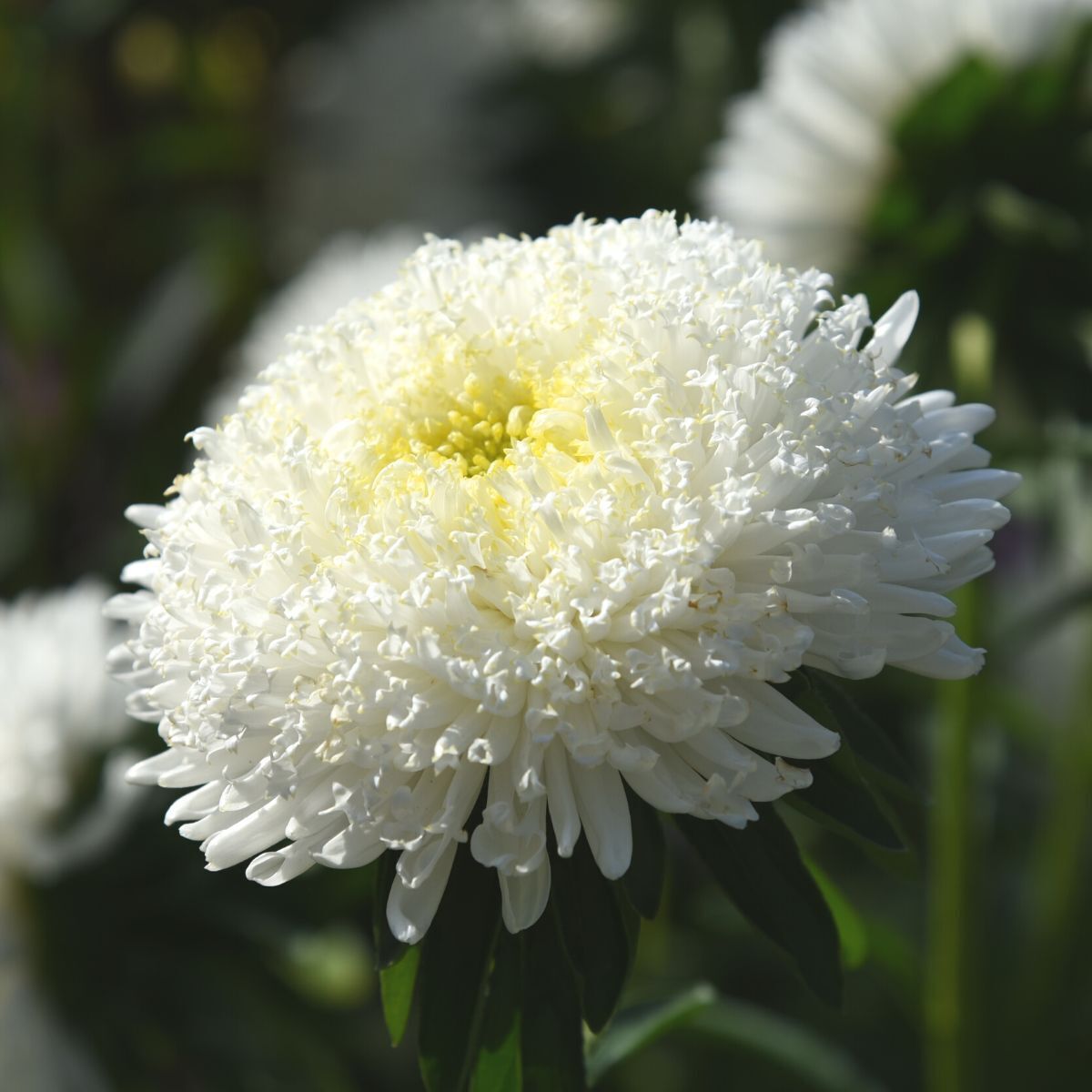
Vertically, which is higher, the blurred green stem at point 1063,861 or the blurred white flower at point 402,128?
the blurred white flower at point 402,128

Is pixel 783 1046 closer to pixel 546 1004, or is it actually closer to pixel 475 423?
pixel 546 1004

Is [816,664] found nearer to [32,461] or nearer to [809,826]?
[809,826]

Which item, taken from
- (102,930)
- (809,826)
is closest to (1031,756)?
(809,826)

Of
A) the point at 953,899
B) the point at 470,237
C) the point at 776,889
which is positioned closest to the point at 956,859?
the point at 953,899

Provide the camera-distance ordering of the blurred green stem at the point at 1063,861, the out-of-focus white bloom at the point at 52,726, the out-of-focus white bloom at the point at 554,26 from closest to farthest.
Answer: the out-of-focus white bloom at the point at 52,726, the blurred green stem at the point at 1063,861, the out-of-focus white bloom at the point at 554,26

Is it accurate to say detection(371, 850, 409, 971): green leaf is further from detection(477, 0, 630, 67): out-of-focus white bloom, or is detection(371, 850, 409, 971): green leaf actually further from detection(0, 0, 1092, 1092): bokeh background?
detection(477, 0, 630, 67): out-of-focus white bloom

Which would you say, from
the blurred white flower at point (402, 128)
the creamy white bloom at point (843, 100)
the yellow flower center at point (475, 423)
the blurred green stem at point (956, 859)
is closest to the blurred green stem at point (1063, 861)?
the blurred green stem at point (956, 859)

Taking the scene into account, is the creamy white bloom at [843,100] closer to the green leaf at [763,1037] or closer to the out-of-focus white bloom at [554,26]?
→ the green leaf at [763,1037]
